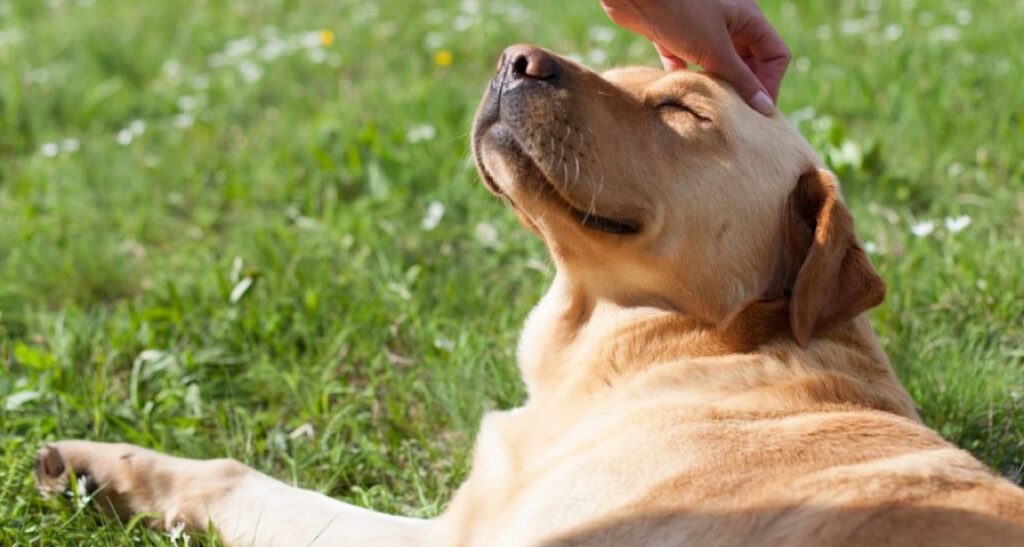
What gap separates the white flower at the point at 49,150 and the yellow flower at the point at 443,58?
2.18m

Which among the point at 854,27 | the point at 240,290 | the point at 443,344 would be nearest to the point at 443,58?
the point at 854,27

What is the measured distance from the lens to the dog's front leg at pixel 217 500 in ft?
Answer: 10.4

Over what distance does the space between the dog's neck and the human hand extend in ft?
2.21

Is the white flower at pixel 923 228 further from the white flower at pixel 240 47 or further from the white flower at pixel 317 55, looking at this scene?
the white flower at pixel 240 47

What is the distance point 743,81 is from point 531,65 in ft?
2.16

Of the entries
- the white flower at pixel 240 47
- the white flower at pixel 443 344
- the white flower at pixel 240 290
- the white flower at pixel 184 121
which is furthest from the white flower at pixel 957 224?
the white flower at pixel 240 47

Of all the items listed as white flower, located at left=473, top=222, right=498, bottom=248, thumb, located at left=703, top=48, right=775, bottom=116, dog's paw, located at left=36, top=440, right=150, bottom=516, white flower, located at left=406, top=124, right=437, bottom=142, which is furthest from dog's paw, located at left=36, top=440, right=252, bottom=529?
white flower, located at left=406, top=124, right=437, bottom=142

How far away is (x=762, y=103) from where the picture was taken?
332 centimetres

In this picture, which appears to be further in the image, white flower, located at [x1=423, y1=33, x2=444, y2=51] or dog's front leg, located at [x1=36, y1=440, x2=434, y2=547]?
white flower, located at [x1=423, y1=33, x2=444, y2=51]

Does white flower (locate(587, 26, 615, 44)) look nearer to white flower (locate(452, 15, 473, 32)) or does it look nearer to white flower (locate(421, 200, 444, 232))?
white flower (locate(452, 15, 473, 32))

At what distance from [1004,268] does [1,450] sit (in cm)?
345

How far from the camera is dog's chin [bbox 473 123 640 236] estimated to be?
3.09m

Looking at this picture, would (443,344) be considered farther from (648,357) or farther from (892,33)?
(892,33)

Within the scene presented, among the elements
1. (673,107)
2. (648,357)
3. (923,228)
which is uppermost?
(673,107)
